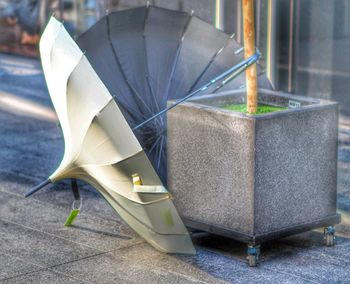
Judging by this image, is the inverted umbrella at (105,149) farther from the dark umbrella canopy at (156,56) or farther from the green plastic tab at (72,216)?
the green plastic tab at (72,216)

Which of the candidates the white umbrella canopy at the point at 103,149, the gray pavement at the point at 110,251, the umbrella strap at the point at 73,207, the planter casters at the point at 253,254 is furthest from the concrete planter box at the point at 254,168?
the umbrella strap at the point at 73,207

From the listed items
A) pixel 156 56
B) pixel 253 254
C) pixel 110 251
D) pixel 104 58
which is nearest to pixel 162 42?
pixel 156 56

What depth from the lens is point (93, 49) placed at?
836cm

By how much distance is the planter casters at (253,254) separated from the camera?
745cm

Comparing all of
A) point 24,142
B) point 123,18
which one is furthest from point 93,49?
point 24,142

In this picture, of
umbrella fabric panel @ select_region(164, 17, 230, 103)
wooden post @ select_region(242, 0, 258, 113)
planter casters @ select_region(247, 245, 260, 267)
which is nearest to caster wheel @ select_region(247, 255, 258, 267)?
planter casters @ select_region(247, 245, 260, 267)

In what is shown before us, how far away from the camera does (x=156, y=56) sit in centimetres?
834

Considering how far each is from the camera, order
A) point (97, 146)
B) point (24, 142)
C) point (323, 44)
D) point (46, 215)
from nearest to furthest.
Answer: point (97, 146) → point (46, 215) → point (24, 142) → point (323, 44)

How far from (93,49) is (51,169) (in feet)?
7.36

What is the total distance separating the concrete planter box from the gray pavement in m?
0.23

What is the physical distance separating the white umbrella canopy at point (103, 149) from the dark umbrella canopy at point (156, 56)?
683 mm

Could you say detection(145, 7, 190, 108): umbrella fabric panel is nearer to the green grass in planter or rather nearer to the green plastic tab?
the green grass in planter

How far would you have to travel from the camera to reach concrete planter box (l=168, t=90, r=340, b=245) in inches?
293

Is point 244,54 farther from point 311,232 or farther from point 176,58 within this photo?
point 311,232
